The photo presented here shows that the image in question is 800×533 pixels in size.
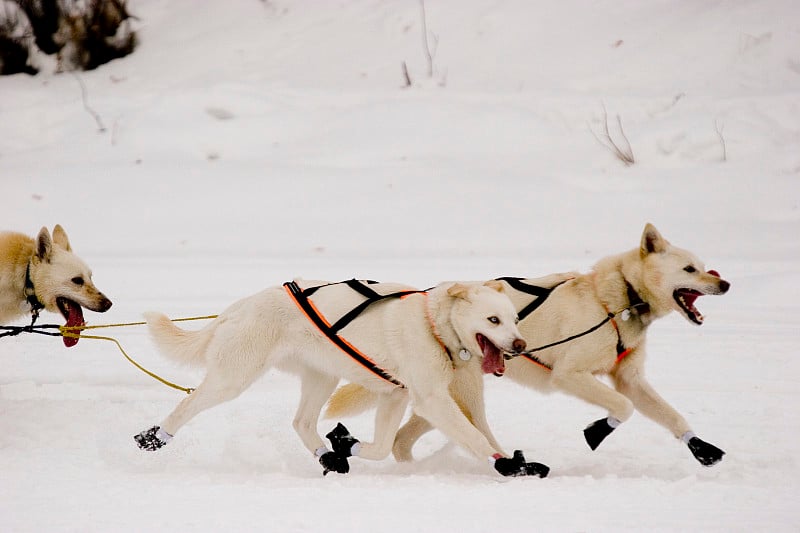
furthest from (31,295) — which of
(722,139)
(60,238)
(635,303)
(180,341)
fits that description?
(722,139)

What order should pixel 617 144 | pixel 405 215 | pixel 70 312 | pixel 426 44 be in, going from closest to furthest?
1. pixel 70 312
2. pixel 405 215
3. pixel 617 144
4. pixel 426 44

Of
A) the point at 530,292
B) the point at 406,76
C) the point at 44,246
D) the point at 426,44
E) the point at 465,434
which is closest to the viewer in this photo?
the point at 465,434

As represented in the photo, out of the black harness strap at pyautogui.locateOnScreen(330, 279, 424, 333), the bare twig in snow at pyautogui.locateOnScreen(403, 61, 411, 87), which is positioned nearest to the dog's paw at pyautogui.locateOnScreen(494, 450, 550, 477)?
the black harness strap at pyautogui.locateOnScreen(330, 279, 424, 333)

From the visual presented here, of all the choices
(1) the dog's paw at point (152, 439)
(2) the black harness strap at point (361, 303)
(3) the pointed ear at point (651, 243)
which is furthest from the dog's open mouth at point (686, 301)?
(1) the dog's paw at point (152, 439)

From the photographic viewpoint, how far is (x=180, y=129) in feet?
41.2

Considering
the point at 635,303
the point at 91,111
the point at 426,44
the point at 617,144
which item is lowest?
the point at 91,111

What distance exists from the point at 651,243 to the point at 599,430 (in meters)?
1.02

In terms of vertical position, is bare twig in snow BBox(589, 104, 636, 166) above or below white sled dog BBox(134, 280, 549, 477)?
below

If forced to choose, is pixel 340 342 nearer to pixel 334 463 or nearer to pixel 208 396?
pixel 334 463

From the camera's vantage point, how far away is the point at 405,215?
1062 centimetres

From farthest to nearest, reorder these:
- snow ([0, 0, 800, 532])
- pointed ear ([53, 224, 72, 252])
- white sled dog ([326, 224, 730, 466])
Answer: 1. pointed ear ([53, 224, 72, 252])
2. white sled dog ([326, 224, 730, 466])
3. snow ([0, 0, 800, 532])

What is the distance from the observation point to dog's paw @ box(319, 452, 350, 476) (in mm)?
4723

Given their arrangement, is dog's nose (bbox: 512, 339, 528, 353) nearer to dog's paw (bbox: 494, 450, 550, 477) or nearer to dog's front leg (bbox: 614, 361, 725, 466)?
dog's paw (bbox: 494, 450, 550, 477)

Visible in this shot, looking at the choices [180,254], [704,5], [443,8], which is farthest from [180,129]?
[704,5]
